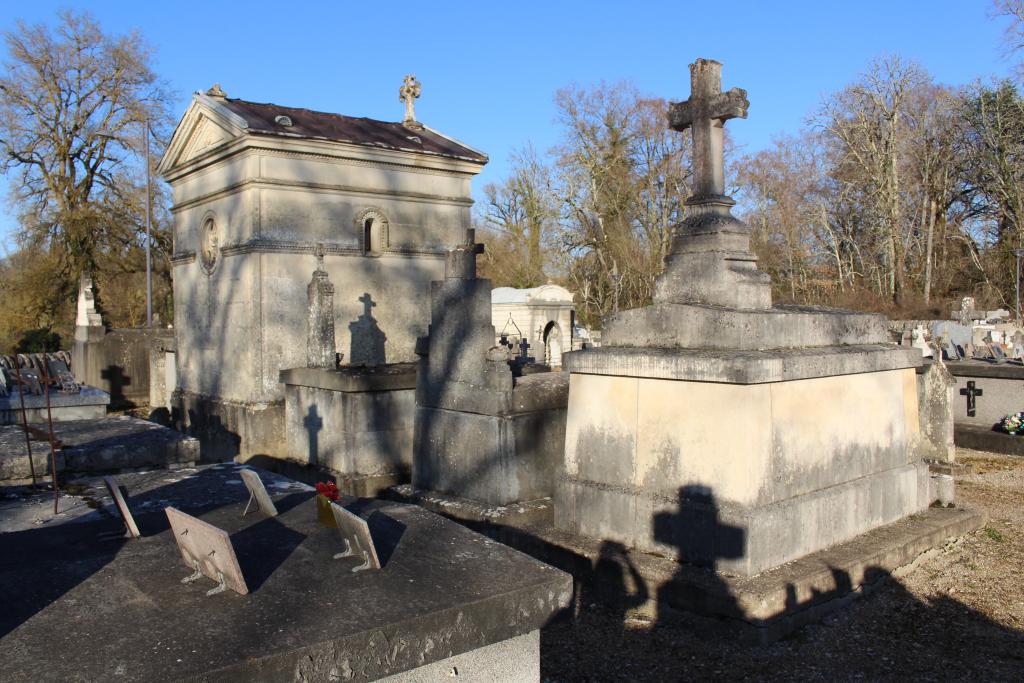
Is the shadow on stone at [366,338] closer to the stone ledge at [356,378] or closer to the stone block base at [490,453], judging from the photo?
the stone ledge at [356,378]

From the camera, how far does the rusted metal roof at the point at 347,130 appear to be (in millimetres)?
11016

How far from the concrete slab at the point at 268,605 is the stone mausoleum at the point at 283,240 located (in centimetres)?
780

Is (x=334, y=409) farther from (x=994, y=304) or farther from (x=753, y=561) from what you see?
(x=994, y=304)

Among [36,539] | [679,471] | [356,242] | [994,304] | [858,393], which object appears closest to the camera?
[36,539]

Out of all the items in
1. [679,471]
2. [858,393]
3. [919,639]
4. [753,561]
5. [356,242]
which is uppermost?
[356,242]

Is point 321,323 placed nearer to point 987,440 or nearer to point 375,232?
point 375,232

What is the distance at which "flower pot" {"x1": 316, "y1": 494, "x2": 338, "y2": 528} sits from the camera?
261 centimetres

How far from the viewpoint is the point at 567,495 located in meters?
5.89

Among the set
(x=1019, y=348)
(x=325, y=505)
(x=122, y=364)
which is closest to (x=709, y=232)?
(x=325, y=505)

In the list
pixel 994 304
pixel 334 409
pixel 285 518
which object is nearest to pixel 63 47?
pixel 334 409

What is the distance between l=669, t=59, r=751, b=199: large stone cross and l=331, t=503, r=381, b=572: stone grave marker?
4.44m

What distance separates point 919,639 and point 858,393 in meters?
1.79

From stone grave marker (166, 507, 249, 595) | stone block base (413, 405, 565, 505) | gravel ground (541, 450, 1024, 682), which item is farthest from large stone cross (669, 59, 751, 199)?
stone grave marker (166, 507, 249, 595)

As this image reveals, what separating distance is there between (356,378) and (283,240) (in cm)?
301
